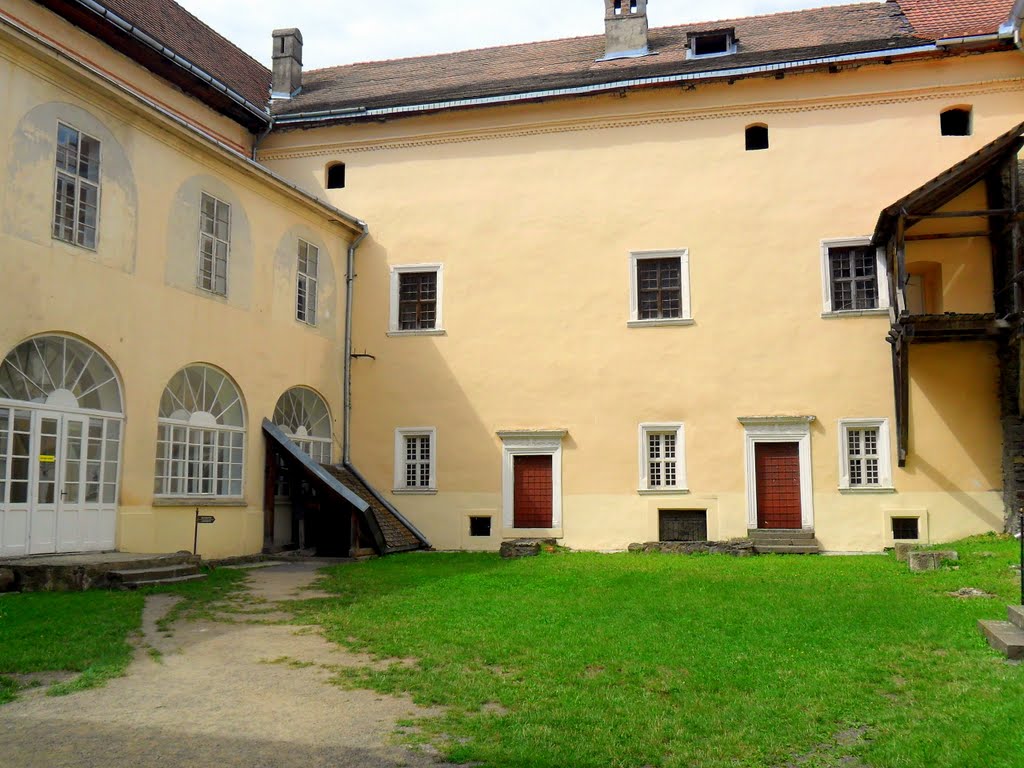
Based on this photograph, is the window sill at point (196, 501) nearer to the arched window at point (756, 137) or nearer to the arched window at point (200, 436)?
the arched window at point (200, 436)

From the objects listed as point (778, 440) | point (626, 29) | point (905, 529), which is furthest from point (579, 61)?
point (905, 529)

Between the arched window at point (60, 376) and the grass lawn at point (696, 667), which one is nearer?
the grass lawn at point (696, 667)

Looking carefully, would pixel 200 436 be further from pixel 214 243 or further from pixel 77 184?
pixel 77 184

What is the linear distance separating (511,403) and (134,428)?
25.9ft

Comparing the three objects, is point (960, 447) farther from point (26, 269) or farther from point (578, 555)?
point (26, 269)

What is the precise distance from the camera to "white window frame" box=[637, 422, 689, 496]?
18.9 m

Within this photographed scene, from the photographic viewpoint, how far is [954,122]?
62.3 feet

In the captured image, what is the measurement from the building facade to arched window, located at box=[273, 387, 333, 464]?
0.08 metres

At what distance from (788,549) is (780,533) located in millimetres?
450

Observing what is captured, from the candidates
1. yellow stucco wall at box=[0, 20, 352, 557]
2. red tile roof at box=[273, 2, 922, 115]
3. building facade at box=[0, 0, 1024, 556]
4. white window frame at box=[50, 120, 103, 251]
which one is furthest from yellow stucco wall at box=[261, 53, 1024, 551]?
white window frame at box=[50, 120, 103, 251]

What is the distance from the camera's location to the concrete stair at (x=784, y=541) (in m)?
17.9

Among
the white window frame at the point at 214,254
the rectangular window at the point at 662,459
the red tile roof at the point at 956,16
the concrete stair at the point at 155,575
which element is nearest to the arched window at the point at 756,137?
the red tile roof at the point at 956,16

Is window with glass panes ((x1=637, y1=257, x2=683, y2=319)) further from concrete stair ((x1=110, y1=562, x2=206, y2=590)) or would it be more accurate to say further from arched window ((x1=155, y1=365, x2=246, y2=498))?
concrete stair ((x1=110, y1=562, x2=206, y2=590))

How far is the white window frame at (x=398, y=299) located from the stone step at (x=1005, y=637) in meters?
13.6
